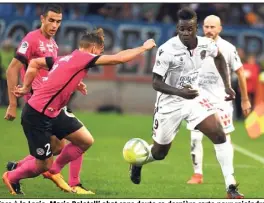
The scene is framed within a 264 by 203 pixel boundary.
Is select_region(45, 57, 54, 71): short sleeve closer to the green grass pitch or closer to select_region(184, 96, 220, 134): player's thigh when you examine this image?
the green grass pitch

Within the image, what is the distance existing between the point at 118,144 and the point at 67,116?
7317mm

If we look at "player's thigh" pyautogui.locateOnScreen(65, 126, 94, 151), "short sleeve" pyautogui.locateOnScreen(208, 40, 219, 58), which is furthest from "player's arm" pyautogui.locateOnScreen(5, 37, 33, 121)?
"short sleeve" pyautogui.locateOnScreen(208, 40, 219, 58)

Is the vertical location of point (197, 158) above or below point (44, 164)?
below

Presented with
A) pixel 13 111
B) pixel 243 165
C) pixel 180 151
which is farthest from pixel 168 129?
pixel 180 151

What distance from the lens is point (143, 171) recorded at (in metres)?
13.9

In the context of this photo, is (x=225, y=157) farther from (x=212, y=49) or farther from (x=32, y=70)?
(x=32, y=70)

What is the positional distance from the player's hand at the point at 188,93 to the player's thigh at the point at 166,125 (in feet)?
2.45

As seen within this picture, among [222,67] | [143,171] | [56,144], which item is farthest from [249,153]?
[56,144]

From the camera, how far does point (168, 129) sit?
1119 centimetres

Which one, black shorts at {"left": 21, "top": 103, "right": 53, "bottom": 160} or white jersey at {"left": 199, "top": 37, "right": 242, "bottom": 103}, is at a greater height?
white jersey at {"left": 199, "top": 37, "right": 242, "bottom": 103}

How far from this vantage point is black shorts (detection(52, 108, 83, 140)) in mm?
10773

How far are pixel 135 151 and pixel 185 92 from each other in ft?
4.76

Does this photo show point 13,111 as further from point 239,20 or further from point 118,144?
point 239,20

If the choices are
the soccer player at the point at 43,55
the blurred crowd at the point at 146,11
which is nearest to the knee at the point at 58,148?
the soccer player at the point at 43,55
